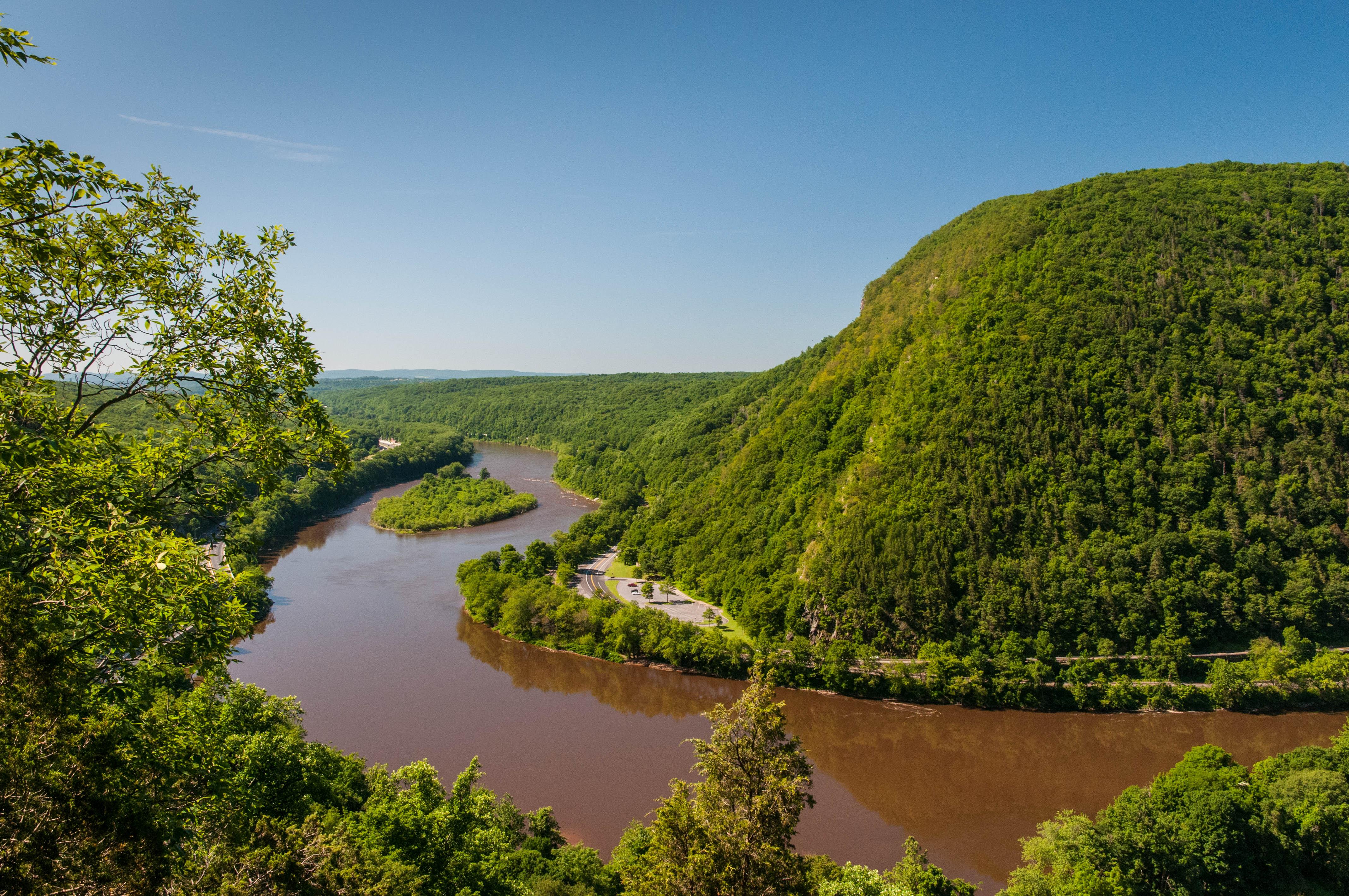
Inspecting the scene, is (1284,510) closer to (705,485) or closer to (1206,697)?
(1206,697)

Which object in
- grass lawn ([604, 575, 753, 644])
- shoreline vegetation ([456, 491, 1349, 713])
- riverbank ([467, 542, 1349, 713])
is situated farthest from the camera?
grass lawn ([604, 575, 753, 644])

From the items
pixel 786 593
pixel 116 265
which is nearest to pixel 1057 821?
pixel 786 593

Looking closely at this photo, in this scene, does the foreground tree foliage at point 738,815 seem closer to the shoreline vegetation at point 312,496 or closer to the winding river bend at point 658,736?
the shoreline vegetation at point 312,496

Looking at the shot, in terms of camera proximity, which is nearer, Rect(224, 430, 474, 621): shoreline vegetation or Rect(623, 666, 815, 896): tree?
Rect(224, 430, 474, 621): shoreline vegetation

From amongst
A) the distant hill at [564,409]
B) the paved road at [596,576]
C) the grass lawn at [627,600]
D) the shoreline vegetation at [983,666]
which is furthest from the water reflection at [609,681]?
the distant hill at [564,409]

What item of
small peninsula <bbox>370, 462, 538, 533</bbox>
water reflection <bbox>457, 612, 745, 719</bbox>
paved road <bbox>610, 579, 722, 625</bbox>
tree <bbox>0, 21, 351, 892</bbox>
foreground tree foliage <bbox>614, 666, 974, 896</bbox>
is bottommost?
water reflection <bbox>457, 612, 745, 719</bbox>

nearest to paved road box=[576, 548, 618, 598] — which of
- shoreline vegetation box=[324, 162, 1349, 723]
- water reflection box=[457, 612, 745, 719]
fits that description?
shoreline vegetation box=[324, 162, 1349, 723]

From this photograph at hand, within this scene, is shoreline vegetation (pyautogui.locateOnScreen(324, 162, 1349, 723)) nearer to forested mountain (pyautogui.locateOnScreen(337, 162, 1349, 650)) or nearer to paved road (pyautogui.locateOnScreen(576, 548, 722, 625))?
forested mountain (pyautogui.locateOnScreen(337, 162, 1349, 650))
